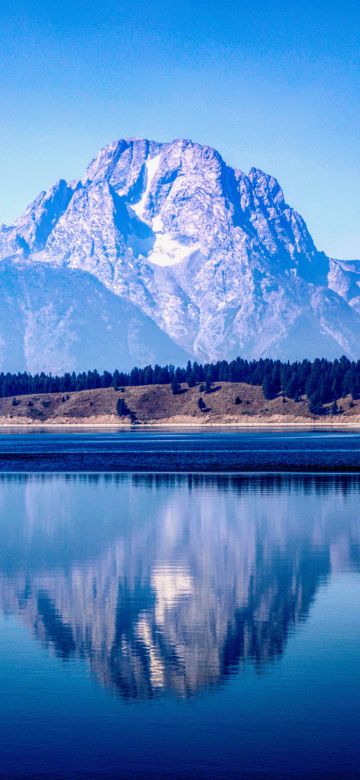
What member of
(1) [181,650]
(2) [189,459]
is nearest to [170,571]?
(1) [181,650]

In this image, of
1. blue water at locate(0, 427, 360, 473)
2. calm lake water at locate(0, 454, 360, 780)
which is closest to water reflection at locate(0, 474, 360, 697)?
calm lake water at locate(0, 454, 360, 780)

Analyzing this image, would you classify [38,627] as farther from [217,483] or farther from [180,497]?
[217,483]

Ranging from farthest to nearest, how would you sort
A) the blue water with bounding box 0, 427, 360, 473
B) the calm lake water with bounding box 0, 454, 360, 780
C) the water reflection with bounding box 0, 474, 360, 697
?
the blue water with bounding box 0, 427, 360, 473, the water reflection with bounding box 0, 474, 360, 697, the calm lake water with bounding box 0, 454, 360, 780

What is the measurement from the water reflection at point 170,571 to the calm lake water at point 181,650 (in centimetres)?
11

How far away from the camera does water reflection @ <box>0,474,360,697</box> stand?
31812mm

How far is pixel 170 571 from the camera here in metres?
47.2

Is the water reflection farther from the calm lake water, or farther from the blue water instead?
the blue water

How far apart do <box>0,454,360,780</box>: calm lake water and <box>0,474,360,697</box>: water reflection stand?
0.11 metres

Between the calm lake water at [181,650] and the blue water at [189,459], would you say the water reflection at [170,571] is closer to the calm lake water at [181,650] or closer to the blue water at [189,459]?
the calm lake water at [181,650]

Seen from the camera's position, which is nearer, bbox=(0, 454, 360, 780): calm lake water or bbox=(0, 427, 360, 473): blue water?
bbox=(0, 454, 360, 780): calm lake water

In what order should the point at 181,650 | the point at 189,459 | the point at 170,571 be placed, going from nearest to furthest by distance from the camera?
the point at 181,650 < the point at 170,571 < the point at 189,459

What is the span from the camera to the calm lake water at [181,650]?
2342 cm

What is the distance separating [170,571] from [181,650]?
1535 cm

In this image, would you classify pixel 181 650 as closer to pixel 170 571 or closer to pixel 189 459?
pixel 170 571
